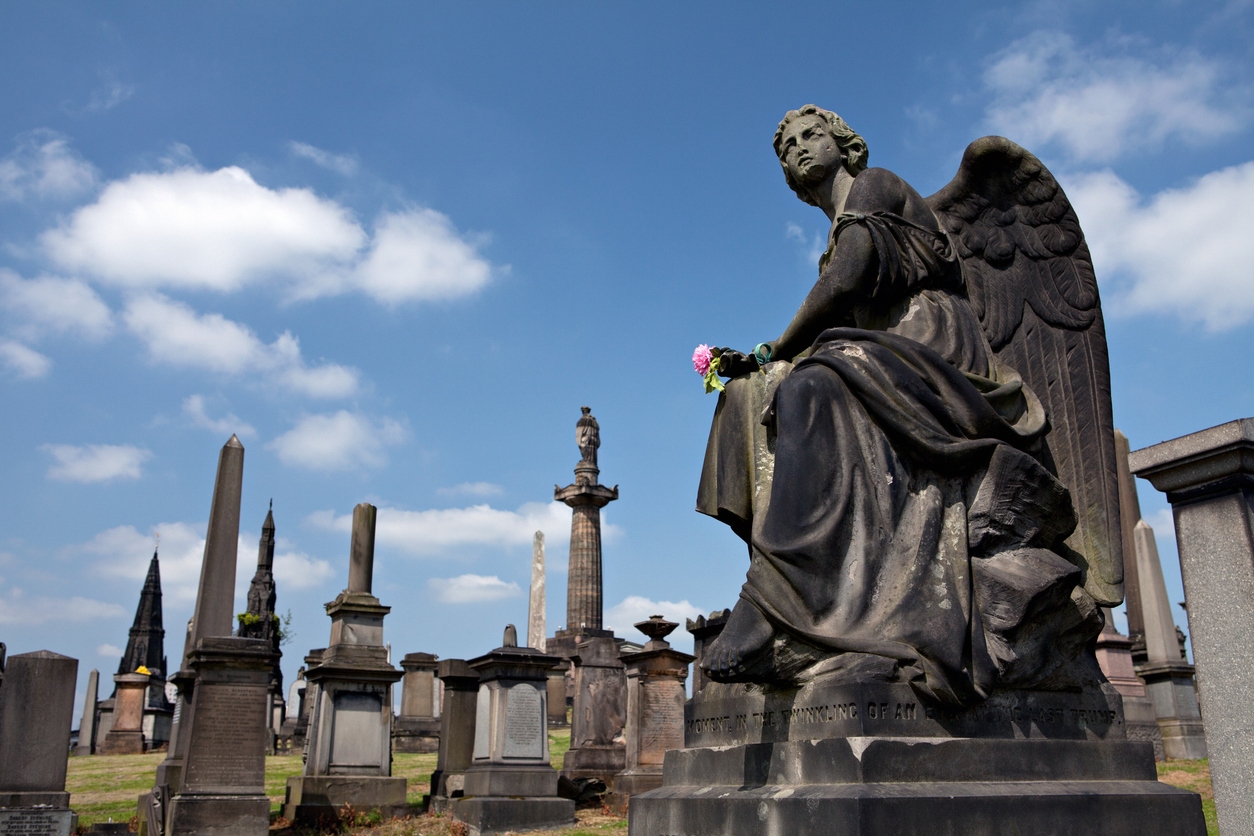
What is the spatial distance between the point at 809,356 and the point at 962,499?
827 mm

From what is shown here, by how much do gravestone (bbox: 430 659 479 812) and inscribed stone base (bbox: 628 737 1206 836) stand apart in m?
10.6

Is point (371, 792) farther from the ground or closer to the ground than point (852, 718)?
closer to the ground

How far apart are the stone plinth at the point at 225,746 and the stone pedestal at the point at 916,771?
855cm

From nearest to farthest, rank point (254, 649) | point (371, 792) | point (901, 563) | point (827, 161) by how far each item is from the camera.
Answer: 1. point (901, 563)
2. point (827, 161)
3. point (254, 649)
4. point (371, 792)

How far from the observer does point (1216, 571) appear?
4.32 meters

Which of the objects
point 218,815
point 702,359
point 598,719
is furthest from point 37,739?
point 702,359

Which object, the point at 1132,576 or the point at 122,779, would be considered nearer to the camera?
the point at 122,779

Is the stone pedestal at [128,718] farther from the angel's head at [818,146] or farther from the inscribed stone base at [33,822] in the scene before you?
the angel's head at [818,146]

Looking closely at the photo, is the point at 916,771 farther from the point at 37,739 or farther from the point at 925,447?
the point at 37,739

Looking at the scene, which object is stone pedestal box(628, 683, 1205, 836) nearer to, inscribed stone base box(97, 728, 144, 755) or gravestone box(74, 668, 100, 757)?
inscribed stone base box(97, 728, 144, 755)

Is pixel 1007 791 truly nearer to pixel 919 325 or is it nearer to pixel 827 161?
pixel 919 325

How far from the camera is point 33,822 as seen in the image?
9523mm

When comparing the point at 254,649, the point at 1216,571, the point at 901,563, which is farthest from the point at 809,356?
the point at 254,649

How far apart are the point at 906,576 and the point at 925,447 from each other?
0.50 metres
